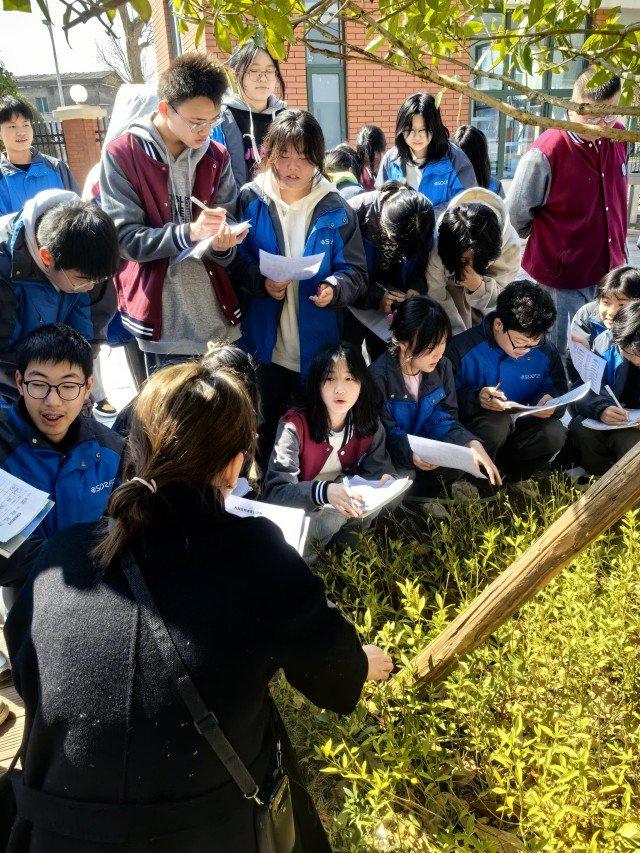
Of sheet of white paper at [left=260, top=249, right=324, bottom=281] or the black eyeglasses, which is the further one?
sheet of white paper at [left=260, top=249, right=324, bottom=281]

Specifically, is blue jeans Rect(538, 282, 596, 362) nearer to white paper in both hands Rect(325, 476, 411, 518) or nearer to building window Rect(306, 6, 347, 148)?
white paper in both hands Rect(325, 476, 411, 518)

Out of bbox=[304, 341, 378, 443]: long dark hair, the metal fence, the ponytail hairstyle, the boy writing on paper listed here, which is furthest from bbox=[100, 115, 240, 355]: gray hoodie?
the metal fence

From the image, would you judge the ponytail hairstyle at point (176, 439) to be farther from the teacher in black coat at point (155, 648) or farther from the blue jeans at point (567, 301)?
the blue jeans at point (567, 301)

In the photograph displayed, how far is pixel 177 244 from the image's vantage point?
9.00ft

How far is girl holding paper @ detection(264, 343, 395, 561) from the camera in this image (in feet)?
9.19

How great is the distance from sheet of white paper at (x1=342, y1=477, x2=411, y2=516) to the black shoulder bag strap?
1369mm

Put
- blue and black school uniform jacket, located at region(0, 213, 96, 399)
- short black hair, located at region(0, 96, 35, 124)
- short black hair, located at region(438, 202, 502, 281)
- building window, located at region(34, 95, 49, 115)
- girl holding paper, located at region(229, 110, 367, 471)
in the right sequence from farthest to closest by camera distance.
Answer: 1. building window, located at region(34, 95, 49, 115)
2. short black hair, located at region(0, 96, 35, 124)
3. short black hair, located at region(438, 202, 502, 281)
4. girl holding paper, located at region(229, 110, 367, 471)
5. blue and black school uniform jacket, located at region(0, 213, 96, 399)

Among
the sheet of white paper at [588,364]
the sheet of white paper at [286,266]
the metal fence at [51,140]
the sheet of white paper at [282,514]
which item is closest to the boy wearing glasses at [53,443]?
the sheet of white paper at [282,514]

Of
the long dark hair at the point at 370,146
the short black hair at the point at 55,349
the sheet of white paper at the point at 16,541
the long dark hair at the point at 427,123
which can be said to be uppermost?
the long dark hair at the point at 427,123

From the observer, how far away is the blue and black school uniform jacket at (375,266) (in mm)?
3271

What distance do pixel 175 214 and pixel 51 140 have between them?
39.4 feet

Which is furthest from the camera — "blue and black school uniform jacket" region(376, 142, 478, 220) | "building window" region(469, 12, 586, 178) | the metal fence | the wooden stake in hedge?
the metal fence

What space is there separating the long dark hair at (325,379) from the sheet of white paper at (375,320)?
0.41 metres

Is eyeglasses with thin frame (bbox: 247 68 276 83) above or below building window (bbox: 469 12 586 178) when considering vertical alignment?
above
